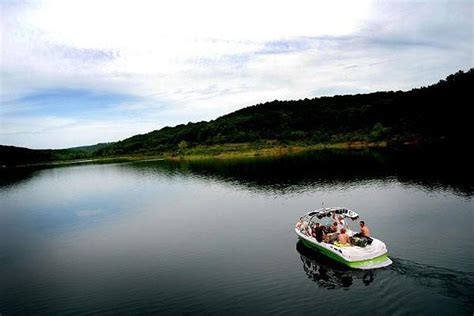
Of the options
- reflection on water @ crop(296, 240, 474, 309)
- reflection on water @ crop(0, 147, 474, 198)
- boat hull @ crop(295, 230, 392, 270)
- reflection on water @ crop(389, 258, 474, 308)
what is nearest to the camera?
reflection on water @ crop(389, 258, 474, 308)

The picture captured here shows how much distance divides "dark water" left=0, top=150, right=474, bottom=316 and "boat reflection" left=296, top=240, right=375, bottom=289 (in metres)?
0.14

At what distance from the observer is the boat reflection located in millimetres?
26094

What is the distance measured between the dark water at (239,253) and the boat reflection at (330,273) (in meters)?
0.14

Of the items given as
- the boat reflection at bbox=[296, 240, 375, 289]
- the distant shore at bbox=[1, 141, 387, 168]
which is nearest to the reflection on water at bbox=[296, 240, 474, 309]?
the boat reflection at bbox=[296, 240, 375, 289]

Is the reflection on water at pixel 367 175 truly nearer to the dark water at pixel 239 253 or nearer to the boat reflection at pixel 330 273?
the dark water at pixel 239 253

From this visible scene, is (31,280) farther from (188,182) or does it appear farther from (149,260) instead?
(188,182)

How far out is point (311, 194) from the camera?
5984 centimetres

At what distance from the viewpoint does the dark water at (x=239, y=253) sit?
948 inches

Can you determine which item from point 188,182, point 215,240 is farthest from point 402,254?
point 188,182

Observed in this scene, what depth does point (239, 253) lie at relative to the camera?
111ft

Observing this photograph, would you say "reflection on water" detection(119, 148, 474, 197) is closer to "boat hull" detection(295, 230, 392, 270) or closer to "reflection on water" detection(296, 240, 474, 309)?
"reflection on water" detection(296, 240, 474, 309)

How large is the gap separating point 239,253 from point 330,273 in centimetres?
871

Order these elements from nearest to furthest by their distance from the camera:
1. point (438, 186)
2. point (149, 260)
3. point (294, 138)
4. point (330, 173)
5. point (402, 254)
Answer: point (402, 254) < point (149, 260) < point (438, 186) < point (330, 173) < point (294, 138)

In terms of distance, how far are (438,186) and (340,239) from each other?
33268 millimetres
